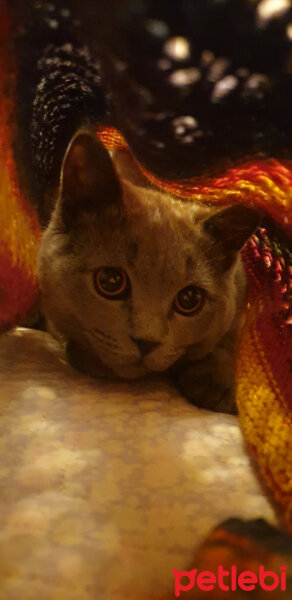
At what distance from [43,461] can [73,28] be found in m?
0.47

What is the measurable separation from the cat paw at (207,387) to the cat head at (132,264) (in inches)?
1.3

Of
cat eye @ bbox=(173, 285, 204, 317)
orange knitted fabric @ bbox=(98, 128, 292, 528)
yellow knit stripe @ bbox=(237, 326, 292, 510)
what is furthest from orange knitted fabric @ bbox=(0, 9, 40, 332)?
yellow knit stripe @ bbox=(237, 326, 292, 510)

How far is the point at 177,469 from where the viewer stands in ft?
1.91

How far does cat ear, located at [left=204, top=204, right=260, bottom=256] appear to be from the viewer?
719 millimetres

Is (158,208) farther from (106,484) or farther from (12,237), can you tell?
(106,484)

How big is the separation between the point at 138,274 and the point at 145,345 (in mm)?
98

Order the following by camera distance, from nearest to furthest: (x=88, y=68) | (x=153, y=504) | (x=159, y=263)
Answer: (x=153, y=504)
(x=88, y=68)
(x=159, y=263)

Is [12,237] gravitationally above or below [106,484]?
above

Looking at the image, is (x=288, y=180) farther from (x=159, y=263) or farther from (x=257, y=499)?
(x=257, y=499)

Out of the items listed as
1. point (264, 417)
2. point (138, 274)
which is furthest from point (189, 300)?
point (264, 417)

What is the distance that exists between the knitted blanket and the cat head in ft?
0.11

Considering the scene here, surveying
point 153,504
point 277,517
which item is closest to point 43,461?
point 153,504

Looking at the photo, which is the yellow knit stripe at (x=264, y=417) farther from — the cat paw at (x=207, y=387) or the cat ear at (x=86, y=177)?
the cat ear at (x=86, y=177)

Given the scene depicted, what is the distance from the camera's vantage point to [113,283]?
0.75m
